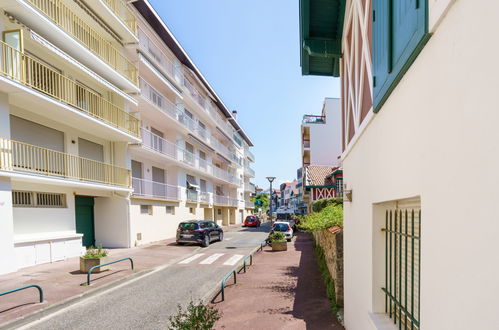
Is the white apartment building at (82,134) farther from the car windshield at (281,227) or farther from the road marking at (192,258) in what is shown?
the car windshield at (281,227)

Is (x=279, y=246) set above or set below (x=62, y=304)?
below

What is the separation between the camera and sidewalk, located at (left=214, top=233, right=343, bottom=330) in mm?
5496

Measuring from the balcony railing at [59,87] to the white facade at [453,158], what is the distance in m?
11.7

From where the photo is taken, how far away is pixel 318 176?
27.3m

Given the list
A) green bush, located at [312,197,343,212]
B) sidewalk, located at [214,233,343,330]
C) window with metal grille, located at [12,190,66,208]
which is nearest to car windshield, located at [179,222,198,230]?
window with metal grille, located at [12,190,66,208]

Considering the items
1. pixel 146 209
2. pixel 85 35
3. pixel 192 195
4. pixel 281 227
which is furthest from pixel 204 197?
pixel 85 35

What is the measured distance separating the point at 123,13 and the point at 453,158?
1876cm

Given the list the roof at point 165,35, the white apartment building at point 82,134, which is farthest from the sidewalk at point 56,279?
the roof at point 165,35

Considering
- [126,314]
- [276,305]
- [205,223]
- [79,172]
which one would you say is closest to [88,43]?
[79,172]

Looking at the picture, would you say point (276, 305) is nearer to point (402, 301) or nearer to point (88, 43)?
point (402, 301)

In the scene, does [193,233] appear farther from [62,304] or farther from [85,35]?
[85,35]

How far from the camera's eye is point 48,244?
11.0 metres

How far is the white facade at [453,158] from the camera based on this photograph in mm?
1136

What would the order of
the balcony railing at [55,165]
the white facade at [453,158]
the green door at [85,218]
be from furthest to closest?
the green door at [85,218]
the balcony railing at [55,165]
the white facade at [453,158]
